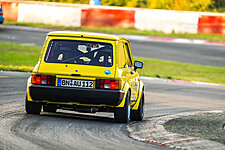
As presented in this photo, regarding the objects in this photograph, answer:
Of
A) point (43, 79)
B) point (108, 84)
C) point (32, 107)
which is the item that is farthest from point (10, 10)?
point (108, 84)

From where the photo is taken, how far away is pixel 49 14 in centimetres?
3800

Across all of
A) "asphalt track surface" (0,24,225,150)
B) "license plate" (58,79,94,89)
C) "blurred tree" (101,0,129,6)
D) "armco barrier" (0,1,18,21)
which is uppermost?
"license plate" (58,79,94,89)

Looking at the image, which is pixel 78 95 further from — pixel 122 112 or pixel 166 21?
pixel 166 21

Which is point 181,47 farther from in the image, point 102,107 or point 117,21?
point 102,107

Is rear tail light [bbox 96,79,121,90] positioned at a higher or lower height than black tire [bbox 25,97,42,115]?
higher

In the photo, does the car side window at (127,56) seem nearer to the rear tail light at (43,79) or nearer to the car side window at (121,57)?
the car side window at (121,57)

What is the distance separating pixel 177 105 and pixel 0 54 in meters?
12.6

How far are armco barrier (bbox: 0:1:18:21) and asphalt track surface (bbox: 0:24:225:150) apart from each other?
2226 centimetres

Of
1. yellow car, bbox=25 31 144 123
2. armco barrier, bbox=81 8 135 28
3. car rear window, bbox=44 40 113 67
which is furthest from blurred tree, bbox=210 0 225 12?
car rear window, bbox=44 40 113 67

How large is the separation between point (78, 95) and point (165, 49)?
22078 mm

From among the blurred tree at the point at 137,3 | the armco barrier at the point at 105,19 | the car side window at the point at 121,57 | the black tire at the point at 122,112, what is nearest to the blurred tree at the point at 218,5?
the blurred tree at the point at 137,3

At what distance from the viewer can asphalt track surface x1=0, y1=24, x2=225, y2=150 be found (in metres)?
7.18

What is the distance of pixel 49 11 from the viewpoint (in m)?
37.9

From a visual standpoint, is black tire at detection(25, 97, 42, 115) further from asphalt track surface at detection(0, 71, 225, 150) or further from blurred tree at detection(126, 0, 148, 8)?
blurred tree at detection(126, 0, 148, 8)
